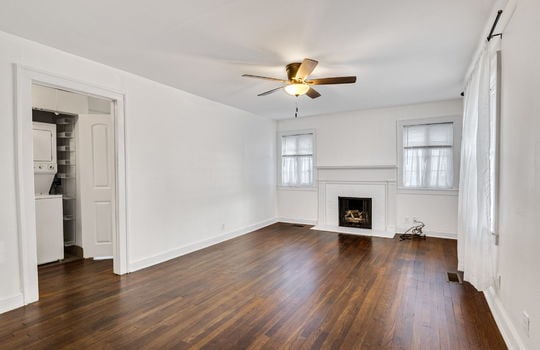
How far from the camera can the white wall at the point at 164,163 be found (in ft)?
8.75

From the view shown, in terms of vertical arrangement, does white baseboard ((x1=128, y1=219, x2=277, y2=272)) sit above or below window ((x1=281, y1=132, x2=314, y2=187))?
below

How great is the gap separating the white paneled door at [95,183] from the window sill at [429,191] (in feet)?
17.8

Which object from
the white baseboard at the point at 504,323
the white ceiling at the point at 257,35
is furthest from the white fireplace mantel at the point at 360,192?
the white baseboard at the point at 504,323

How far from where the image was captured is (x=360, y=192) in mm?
6109

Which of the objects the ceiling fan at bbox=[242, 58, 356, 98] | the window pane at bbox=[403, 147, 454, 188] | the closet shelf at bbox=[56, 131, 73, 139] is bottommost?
the window pane at bbox=[403, 147, 454, 188]

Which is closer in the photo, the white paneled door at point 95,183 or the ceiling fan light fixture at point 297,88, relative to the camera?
the ceiling fan light fixture at point 297,88

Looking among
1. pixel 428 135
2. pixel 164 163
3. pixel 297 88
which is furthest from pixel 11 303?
pixel 428 135

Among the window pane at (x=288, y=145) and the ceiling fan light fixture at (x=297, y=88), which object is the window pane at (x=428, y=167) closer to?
the window pane at (x=288, y=145)

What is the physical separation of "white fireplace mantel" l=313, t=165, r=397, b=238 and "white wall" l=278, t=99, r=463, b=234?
0.17 metres

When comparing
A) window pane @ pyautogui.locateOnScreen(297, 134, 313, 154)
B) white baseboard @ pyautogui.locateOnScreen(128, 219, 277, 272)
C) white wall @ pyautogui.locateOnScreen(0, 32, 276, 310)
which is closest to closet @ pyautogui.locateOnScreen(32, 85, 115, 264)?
white wall @ pyautogui.locateOnScreen(0, 32, 276, 310)

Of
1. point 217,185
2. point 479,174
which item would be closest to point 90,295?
point 217,185

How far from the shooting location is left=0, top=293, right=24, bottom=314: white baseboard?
2609mm

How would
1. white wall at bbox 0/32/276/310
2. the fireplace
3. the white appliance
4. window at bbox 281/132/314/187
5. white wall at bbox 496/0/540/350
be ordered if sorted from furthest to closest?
window at bbox 281/132/314/187
the fireplace
the white appliance
white wall at bbox 0/32/276/310
white wall at bbox 496/0/540/350

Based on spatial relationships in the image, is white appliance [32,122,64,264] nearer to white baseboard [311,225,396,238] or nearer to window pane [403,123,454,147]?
white baseboard [311,225,396,238]
